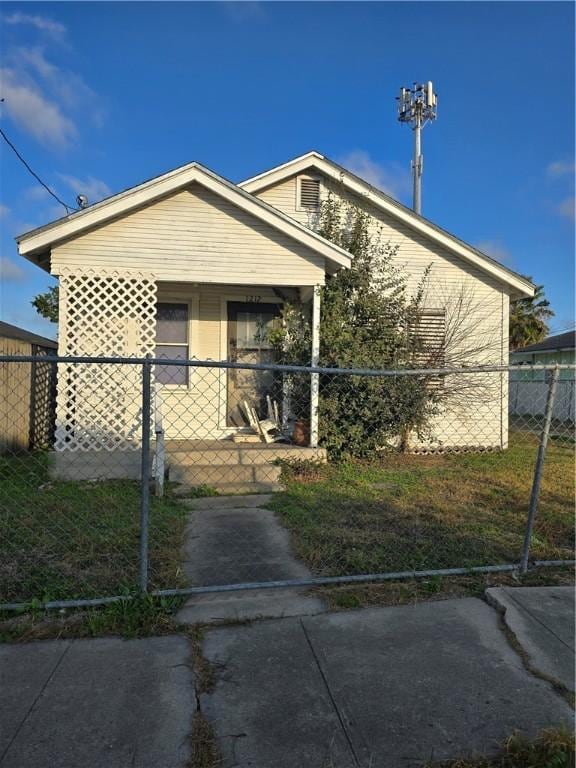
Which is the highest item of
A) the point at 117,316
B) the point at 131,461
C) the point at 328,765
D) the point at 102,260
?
the point at 102,260

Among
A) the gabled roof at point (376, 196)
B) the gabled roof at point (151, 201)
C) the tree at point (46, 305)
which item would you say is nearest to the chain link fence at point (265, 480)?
the gabled roof at point (151, 201)

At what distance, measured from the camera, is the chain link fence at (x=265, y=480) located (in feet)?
12.2

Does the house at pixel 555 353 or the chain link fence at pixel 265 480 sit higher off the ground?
the house at pixel 555 353

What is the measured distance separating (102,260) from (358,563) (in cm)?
553

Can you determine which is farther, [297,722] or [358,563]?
[358,563]

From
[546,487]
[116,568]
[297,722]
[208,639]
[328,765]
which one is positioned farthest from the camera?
[546,487]

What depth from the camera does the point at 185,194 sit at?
7254 millimetres

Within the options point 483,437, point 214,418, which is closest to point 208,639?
point 214,418

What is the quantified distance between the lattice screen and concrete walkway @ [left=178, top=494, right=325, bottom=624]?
73.9 inches

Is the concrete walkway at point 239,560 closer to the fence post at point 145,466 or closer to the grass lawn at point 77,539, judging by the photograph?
the grass lawn at point 77,539

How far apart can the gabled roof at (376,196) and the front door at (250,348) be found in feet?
7.92

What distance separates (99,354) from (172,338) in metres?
1.83

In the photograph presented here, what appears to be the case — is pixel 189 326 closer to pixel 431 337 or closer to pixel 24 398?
pixel 24 398

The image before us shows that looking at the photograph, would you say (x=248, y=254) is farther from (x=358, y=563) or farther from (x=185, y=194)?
(x=358, y=563)
